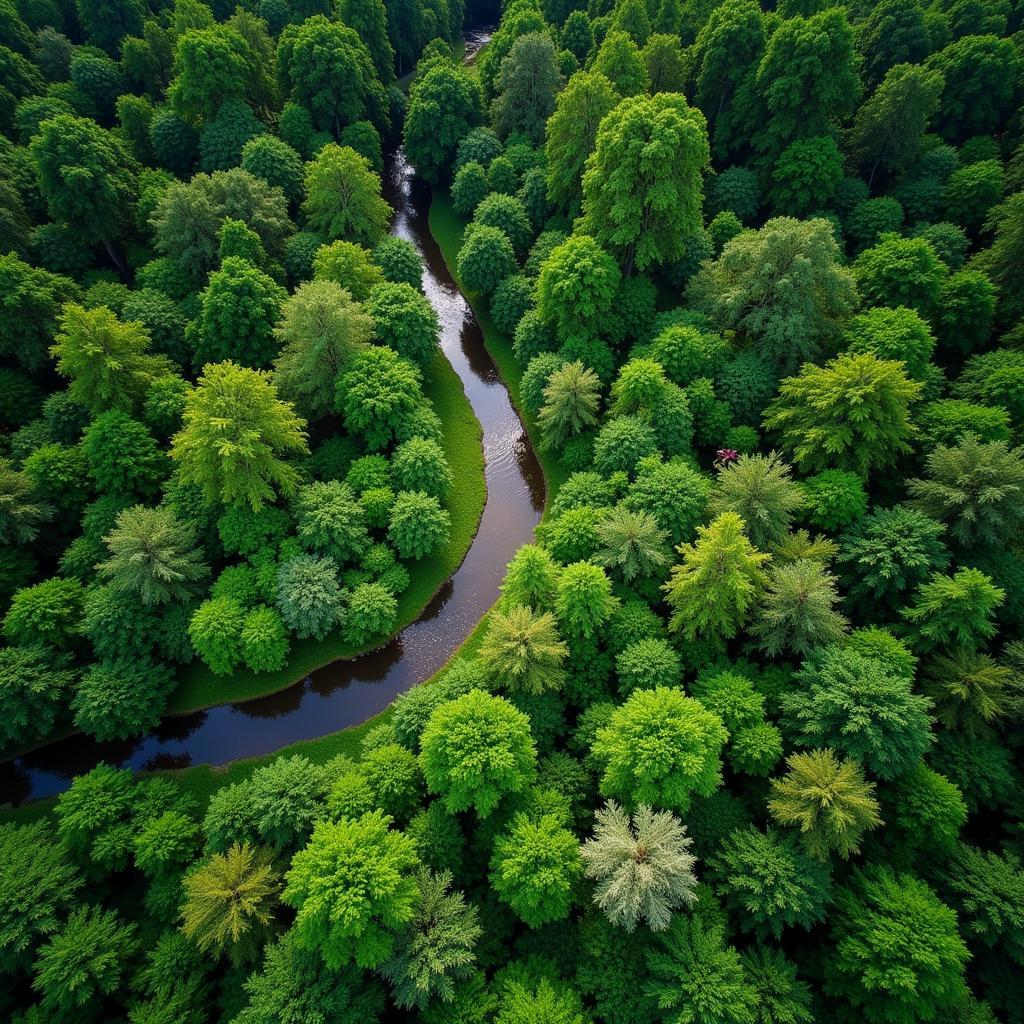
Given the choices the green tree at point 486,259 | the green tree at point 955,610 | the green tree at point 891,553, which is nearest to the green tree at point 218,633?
the green tree at point 891,553

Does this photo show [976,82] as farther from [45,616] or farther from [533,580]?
[45,616]

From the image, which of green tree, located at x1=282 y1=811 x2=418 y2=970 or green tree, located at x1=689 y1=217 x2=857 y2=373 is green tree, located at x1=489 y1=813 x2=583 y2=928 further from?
green tree, located at x1=689 y1=217 x2=857 y2=373

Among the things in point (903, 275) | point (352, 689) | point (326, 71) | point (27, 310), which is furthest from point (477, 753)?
point (326, 71)

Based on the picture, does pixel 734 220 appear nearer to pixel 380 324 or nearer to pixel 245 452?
pixel 380 324

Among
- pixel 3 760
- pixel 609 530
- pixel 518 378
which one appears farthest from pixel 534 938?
pixel 518 378

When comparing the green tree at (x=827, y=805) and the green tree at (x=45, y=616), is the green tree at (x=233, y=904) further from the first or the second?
the green tree at (x=827, y=805)

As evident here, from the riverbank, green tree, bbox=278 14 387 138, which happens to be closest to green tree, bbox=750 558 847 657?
the riverbank
